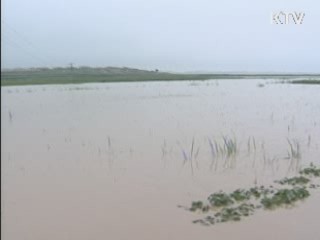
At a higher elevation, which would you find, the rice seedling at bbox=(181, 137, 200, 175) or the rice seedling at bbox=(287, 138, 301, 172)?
the rice seedling at bbox=(181, 137, 200, 175)

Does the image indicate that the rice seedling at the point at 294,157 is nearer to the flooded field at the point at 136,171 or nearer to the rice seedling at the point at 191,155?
the flooded field at the point at 136,171

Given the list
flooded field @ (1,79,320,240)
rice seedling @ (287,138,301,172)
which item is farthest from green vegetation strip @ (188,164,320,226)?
rice seedling @ (287,138,301,172)

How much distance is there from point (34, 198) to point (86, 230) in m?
0.91

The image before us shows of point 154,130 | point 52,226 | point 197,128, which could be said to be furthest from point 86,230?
point 197,128

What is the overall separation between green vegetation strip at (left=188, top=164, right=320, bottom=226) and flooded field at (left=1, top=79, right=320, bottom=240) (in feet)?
0.31

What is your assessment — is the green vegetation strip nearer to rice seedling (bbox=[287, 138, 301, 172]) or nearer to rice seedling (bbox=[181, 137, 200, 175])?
rice seedling (bbox=[287, 138, 301, 172])

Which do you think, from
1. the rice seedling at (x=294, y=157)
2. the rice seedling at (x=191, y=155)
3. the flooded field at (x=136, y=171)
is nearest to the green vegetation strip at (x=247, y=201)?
the flooded field at (x=136, y=171)

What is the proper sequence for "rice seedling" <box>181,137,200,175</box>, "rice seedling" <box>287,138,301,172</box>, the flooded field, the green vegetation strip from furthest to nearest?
"rice seedling" <box>181,137,200,175</box> < "rice seedling" <box>287,138,301,172</box> < the green vegetation strip < the flooded field

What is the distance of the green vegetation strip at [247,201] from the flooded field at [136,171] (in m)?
0.09

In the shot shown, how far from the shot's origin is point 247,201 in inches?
166

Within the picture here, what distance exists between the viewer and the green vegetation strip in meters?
3.82

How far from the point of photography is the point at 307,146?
687 centimetres

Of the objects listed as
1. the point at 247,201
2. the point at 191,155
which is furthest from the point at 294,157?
the point at 247,201

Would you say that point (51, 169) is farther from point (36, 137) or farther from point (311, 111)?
point (311, 111)
